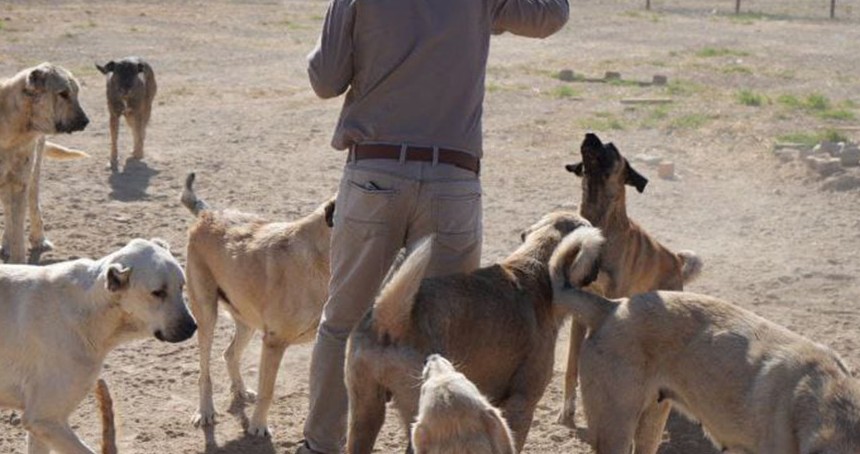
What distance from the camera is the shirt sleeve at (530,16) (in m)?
6.12

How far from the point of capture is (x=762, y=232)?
39.5 ft

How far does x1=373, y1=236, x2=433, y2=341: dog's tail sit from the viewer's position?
5438 mm

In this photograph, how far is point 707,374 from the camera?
19.8ft

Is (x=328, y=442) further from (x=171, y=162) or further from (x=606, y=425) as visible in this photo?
(x=171, y=162)

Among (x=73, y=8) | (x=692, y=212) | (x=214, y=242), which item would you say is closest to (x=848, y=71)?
(x=692, y=212)

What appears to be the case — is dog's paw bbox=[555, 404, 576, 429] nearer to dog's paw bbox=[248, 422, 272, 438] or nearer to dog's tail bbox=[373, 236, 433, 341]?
dog's paw bbox=[248, 422, 272, 438]

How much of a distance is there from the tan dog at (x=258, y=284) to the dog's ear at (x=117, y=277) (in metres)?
1.19

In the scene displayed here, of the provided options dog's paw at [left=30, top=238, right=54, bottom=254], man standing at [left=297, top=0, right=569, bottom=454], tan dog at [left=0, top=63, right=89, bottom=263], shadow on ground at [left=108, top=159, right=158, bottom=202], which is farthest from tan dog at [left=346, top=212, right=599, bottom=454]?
shadow on ground at [left=108, top=159, right=158, bottom=202]

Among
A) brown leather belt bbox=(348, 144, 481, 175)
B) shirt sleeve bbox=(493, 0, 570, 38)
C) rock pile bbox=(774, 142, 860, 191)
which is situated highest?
shirt sleeve bbox=(493, 0, 570, 38)

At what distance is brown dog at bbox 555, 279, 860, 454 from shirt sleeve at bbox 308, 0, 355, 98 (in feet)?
4.33

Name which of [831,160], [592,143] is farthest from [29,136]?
[831,160]

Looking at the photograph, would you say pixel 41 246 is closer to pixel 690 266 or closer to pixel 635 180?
pixel 690 266

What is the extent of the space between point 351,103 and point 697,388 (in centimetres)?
189

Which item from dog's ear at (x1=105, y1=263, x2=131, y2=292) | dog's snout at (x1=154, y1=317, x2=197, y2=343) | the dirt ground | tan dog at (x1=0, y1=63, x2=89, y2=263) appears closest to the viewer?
dog's ear at (x1=105, y1=263, x2=131, y2=292)
